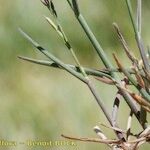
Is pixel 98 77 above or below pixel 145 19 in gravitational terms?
below

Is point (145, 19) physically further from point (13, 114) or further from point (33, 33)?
point (13, 114)

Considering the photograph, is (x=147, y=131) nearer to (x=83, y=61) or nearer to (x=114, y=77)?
(x=114, y=77)

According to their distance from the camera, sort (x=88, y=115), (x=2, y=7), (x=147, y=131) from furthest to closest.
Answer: (x=2, y=7) < (x=88, y=115) < (x=147, y=131)

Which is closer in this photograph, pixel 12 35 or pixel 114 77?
pixel 114 77

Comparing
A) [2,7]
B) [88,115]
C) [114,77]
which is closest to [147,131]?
[114,77]

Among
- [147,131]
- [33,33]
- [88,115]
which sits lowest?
[147,131]

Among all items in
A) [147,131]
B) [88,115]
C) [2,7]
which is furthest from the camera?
[2,7]
